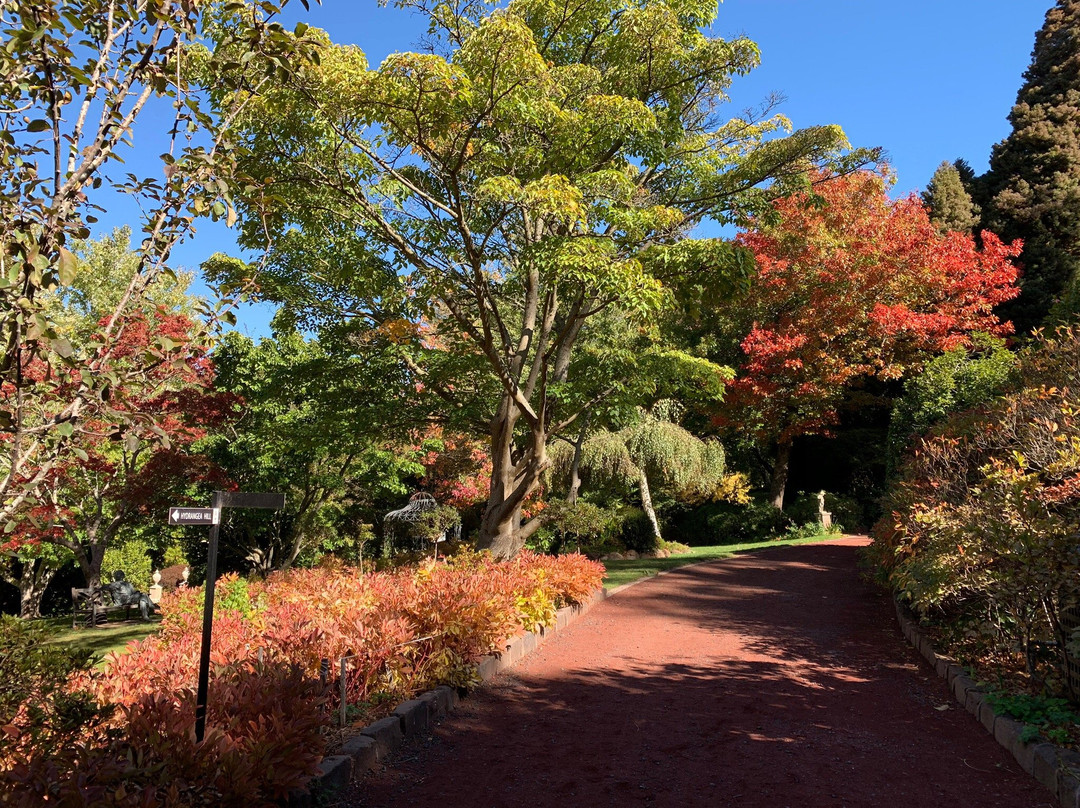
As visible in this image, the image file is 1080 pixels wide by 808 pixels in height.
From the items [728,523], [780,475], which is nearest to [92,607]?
[728,523]

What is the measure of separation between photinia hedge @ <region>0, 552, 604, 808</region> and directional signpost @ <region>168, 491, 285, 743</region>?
10 centimetres

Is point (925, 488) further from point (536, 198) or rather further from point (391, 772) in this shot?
point (391, 772)

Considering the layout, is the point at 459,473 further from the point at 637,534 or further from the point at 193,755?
the point at 193,755

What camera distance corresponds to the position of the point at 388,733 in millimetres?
4457

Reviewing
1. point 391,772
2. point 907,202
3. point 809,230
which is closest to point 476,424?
point 391,772

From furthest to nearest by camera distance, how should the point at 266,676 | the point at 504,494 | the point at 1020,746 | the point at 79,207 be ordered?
1. the point at 504,494
2. the point at 1020,746
3. the point at 266,676
4. the point at 79,207

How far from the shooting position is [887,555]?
334 inches

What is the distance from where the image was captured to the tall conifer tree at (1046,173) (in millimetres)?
22109

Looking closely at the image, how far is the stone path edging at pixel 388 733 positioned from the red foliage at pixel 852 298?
16.0 meters

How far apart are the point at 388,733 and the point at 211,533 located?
6.24 feet

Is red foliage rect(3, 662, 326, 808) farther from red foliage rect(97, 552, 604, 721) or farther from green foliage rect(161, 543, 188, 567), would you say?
green foliage rect(161, 543, 188, 567)

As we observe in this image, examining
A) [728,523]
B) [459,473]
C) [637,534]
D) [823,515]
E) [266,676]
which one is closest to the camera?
[266,676]

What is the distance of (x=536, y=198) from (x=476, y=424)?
4988mm

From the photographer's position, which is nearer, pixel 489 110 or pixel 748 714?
pixel 748 714
